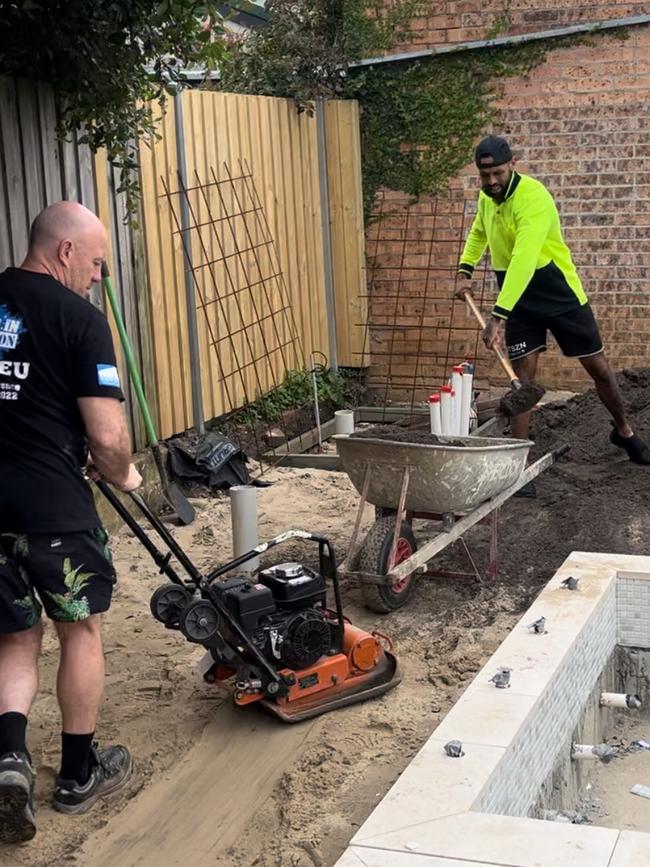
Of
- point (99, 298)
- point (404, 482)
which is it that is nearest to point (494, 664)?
point (404, 482)

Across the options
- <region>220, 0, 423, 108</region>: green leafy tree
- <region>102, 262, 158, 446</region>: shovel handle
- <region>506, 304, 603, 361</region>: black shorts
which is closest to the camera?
<region>102, 262, 158, 446</region>: shovel handle

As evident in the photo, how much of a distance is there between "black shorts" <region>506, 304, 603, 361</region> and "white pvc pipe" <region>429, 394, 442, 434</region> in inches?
60.6

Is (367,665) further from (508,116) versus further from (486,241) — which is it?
(508,116)

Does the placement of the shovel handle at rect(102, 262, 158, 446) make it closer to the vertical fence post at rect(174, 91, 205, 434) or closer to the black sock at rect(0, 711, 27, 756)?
Result: the vertical fence post at rect(174, 91, 205, 434)

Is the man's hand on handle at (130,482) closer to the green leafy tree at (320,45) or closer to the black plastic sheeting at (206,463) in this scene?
the black plastic sheeting at (206,463)

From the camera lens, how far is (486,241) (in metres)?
7.88

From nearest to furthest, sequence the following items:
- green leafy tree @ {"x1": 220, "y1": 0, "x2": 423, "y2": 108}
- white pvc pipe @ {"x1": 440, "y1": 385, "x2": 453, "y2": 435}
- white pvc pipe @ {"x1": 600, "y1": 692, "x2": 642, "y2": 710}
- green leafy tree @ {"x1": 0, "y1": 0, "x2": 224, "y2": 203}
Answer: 1. white pvc pipe @ {"x1": 600, "y1": 692, "x2": 642, "y2": 710}
2. green leafy tree @ {"x1": 0, "y1": 0, "x2": 224, "y2": 203}
3. white pvc pipe @ {"x1": 440, "y1": 385, "x2": 453, "y2": 435}
4. green leafy tree @ {"x1": 220, "y1": 0, "x2": 423, "y2": 108}

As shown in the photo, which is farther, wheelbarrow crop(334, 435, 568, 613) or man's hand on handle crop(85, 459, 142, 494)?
wheelbarrow crop(334, 435, 568, 613)

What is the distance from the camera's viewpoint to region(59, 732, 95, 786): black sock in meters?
4.08

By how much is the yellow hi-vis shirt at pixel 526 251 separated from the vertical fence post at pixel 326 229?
3066 millimetres

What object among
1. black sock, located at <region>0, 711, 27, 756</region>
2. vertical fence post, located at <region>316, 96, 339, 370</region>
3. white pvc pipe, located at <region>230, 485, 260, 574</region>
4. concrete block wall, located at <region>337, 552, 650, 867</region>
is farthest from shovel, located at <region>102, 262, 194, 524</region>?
vertical fence post, located at <region>316, 96, 339, 370</region>

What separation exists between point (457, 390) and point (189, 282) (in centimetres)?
279

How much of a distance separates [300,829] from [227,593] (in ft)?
3.08

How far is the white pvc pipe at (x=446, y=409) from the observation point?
6.34 m
